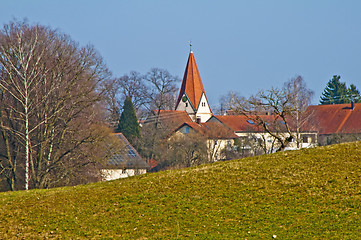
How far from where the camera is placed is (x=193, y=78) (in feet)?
371

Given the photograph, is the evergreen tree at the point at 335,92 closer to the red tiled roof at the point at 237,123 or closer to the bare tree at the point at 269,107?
the red tiled roof at the point at 237,123

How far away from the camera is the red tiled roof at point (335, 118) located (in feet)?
291

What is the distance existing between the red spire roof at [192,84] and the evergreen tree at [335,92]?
25.4 meters

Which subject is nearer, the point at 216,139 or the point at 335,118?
the point at 216,139

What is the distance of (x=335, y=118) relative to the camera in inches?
3632

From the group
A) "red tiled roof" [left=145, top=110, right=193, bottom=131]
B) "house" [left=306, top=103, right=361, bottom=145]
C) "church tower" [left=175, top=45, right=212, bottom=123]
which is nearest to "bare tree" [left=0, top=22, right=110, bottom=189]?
"red tiled roof" [left=145, top=110, right=193, bottom=131]

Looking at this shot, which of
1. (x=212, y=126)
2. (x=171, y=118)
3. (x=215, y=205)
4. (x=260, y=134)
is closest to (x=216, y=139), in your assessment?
(x=260, y=134)

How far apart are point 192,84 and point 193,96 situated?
104 inches

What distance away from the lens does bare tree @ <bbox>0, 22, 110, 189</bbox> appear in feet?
116

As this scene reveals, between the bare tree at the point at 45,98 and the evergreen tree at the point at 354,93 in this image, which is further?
the evergreen tree at the point at 354,93

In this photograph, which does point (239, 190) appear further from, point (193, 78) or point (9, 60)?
point (193, 78)

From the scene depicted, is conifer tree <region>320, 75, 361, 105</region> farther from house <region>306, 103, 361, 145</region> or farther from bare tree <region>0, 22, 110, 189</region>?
bare tree <region>0, 22, 110, 189</region>

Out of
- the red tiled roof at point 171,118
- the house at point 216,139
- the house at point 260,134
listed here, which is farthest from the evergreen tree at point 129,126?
the house at point 260,134

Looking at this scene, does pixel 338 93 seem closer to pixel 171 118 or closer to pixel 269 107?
pixel 171 118
